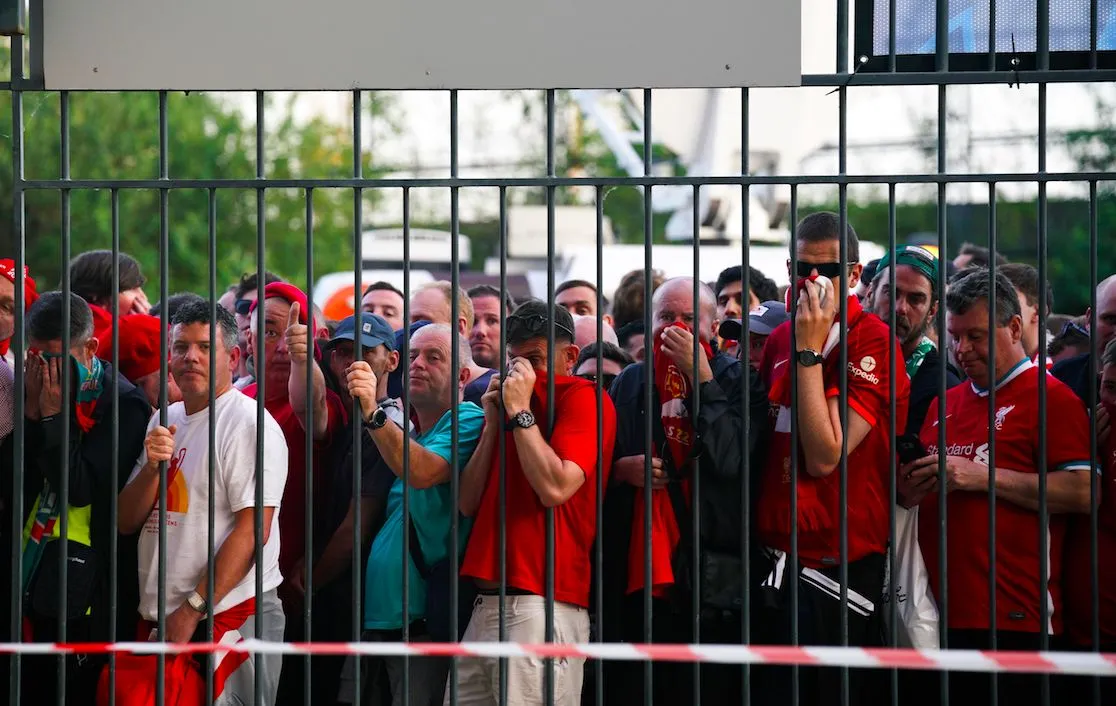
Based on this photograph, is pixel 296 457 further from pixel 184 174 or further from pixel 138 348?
pixel 184 174

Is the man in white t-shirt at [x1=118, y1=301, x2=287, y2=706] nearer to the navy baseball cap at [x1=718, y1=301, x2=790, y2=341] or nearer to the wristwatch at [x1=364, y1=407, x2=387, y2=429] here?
the wristwatch at [x1=364, y1=407, x2=387, y2=429]

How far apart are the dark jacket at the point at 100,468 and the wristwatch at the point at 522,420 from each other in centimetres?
133

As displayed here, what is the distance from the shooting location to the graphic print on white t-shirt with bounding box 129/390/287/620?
523 cm

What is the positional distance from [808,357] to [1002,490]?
828 millimetres

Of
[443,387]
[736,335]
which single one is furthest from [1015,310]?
[443,387]

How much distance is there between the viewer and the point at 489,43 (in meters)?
4.73

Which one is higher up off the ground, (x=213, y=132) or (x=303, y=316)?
(x=213, y=132)

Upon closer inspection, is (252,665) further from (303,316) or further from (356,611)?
Result: (303,316)

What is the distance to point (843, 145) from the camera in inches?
182

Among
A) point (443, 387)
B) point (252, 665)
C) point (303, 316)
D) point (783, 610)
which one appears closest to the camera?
point (783, 610)

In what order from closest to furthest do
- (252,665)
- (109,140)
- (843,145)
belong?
(843,145) < (252,665) < (109,140)

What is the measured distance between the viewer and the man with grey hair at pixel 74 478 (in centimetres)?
510

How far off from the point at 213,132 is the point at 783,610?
1270 inches

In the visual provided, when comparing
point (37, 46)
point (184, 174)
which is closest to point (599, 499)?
point (37, 46)
